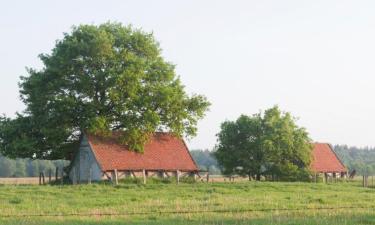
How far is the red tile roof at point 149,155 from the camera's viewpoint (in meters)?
53.3

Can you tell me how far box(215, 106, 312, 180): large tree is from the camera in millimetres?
62344

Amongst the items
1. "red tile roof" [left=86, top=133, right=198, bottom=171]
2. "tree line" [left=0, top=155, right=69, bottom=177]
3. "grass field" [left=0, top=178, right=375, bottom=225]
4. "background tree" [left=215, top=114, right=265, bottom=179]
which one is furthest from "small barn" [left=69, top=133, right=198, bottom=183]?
"tree line" [left=0, top=155, right=69, bottom=177]

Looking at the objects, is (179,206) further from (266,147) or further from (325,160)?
(325,160)

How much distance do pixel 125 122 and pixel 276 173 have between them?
15972 mm

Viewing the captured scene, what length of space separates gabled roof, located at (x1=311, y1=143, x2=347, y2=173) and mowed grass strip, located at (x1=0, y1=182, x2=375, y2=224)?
2867cm

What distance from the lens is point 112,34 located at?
184 feet

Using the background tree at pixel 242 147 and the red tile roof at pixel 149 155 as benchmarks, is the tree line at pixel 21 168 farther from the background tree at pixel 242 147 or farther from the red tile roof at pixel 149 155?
the red tile roof at pixel 149 155

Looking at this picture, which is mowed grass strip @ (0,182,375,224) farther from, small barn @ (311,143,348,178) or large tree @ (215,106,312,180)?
small barn @ (311,143,348,178)

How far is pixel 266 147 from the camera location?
202ft

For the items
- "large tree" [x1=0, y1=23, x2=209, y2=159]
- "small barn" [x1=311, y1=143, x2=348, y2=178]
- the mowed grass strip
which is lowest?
the mowed grass strip

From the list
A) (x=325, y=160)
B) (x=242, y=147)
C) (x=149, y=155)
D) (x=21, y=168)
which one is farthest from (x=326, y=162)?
(x=21, y=168)

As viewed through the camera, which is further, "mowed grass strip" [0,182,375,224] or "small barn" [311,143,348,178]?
"small barn" [311,143,348,178]

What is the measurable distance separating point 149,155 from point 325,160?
30.9 m

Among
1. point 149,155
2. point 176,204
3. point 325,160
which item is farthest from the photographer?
point 325,160
